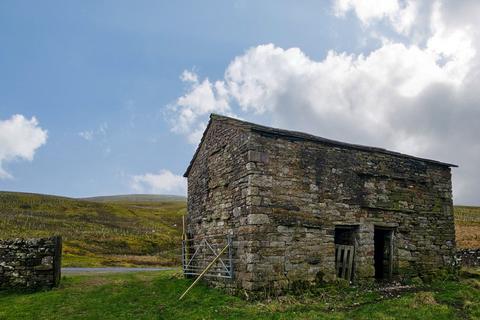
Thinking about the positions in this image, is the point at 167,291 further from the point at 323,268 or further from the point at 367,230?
the point at 367,230

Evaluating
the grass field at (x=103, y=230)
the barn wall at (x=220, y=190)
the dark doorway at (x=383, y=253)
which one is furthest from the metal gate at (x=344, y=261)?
the grass field at (x=103, y=230)

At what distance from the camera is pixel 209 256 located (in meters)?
16.2

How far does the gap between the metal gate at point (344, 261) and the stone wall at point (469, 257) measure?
12.4m

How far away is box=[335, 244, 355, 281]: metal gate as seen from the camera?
47.9ft

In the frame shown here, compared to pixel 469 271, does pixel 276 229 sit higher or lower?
higher

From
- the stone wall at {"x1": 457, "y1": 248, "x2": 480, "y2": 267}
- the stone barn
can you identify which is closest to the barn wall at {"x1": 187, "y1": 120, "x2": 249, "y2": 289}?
the stone barn

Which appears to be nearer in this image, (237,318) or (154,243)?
(237,318)

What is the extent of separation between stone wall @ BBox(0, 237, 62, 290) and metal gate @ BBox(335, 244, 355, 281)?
34.7 feet

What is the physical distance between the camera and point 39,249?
15.1 m

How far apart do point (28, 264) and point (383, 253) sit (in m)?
14.0

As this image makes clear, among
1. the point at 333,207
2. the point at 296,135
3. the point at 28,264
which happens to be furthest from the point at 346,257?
the point at 28,264

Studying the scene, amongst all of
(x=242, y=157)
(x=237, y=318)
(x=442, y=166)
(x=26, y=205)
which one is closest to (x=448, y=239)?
(x=442, y=166)

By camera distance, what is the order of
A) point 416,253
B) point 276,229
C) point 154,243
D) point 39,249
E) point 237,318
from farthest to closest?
1. point 154,243
2. point 416,253
3. point 39,249
4. point 276,229
5. point 237,318

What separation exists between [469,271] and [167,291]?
13378mm
